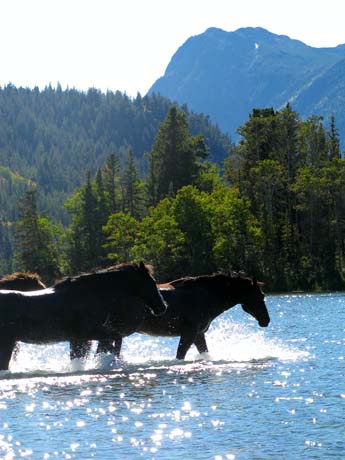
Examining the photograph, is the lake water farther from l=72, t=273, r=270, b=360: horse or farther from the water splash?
l=72, t=273, r=270, b=360: horse

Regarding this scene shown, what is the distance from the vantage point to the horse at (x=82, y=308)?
20625 mm

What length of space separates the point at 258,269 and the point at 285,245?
15.6 ft

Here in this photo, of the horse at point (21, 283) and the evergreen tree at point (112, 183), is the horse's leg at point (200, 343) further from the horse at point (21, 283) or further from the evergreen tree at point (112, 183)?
the evergreen tree at point (112, 183)

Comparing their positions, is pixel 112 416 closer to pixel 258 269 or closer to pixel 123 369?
pixel 123 369

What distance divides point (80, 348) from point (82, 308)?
3.82ft

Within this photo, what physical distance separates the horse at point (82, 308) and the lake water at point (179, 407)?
913 millimetres

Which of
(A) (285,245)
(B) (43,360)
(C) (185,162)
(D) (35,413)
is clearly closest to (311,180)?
(A) (285,245)

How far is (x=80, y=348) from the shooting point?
22.1 meters

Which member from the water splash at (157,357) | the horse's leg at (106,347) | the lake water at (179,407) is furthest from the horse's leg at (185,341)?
the horse's leg at (106,347)

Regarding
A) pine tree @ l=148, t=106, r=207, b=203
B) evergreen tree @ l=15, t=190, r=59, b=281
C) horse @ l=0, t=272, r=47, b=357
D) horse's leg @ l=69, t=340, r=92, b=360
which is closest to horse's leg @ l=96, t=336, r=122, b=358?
horse's leg @ l=69, t=340, r=92, b=360

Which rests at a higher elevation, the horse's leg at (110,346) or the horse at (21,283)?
the horse at (21,283)

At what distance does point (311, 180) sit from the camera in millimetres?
100500

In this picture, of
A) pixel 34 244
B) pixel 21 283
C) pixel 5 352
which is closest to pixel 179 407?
pixel 5 352

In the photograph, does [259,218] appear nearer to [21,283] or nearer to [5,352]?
[21,283]
